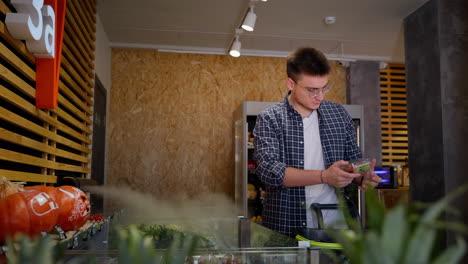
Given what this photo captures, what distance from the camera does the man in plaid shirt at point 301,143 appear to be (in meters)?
2.30

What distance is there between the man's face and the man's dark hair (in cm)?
3

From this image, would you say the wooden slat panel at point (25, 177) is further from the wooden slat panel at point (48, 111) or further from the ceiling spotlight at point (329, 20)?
the ceiling spotlight at point (329, 20)

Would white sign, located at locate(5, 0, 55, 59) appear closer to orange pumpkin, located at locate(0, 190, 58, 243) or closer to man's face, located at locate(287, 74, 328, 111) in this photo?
orange pumpkin, located at locate(0, 190, 58, 243)

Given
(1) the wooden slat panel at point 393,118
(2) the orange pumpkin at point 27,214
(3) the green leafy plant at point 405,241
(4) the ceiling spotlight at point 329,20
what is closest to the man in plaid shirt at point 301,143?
(2) the orange pumpkin at point 27,214

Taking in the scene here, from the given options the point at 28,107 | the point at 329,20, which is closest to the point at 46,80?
the point at 28,107

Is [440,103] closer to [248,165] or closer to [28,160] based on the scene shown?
[248,165]

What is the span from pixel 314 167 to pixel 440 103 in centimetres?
292

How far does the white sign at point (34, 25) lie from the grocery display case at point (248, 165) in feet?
11.4

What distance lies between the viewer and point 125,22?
5668mm

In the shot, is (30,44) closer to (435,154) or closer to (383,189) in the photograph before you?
(435,154)

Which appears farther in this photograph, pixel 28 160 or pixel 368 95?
pixel 368 95

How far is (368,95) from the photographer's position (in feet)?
23.8

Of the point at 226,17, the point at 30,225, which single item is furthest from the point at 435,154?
the point at 30,225

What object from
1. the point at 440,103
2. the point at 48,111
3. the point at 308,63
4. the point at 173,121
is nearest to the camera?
the point at 308,63
